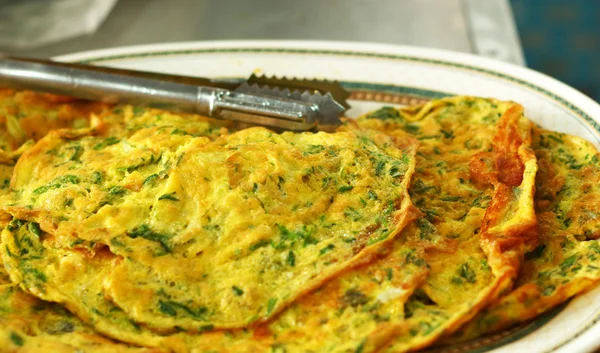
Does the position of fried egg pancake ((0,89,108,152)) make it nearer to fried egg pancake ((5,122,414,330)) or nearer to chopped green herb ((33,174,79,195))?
fried egg pancake ((5,122,414,330))

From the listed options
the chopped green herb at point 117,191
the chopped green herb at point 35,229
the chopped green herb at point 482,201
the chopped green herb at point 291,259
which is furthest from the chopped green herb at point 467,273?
the chopped green herb at point 35,229

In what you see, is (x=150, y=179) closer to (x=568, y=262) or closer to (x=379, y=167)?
(x=379, y=167)

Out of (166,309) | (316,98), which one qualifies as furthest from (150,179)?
(316,98)

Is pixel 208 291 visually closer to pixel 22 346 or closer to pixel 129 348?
pixel 129 348

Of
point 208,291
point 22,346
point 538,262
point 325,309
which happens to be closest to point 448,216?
point 538,262

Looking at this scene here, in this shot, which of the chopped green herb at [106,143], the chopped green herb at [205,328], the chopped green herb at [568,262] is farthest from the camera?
the chopped green herb at [106,143]

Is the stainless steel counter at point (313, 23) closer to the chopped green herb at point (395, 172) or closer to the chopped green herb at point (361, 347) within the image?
the chopped green herb at point (395, 172)
